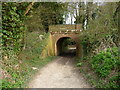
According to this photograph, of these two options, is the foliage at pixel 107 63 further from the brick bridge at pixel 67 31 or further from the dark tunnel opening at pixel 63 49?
the dark tunnel opening at pixel 63 49

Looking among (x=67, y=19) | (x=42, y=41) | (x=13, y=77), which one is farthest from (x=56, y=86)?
(x=67, y=19)

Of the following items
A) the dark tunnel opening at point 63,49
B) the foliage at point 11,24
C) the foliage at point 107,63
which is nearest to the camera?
the foliage at point 107,63

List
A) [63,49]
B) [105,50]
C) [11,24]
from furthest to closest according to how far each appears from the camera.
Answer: [63,49], [105,50], [11,24]

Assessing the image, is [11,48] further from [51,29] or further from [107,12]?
[51,29]

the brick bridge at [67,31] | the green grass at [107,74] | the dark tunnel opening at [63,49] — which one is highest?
the brick bridge at [67,31]

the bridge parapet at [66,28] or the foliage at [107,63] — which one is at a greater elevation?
the bridge parapet at [66,28]

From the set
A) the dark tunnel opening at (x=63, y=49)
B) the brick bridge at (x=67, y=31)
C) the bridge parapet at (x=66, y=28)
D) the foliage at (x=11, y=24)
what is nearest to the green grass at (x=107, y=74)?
the foliage at (x=11, y=24)

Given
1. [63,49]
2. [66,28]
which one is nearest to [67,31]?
[66,28]

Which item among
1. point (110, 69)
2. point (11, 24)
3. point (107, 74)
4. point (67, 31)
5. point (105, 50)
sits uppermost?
point (11, 24)

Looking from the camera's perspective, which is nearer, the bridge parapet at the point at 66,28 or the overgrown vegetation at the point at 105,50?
the overgrown vegetation at the point at 105,50

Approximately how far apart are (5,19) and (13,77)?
277 centimetres

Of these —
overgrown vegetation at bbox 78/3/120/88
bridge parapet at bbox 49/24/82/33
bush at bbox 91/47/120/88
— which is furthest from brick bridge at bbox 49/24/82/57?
bush at bbox 91/47/120/88

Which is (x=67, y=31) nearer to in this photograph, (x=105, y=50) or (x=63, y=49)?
(x=105, y=50)

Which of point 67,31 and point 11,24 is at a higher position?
point 11,24
